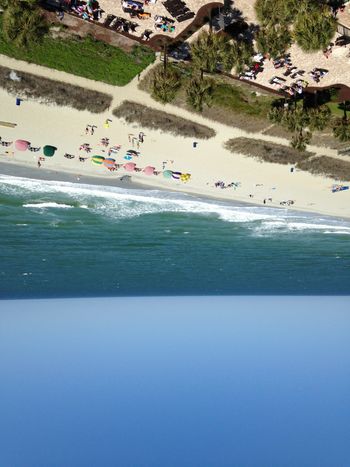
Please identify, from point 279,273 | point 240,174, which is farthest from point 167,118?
point 279,273

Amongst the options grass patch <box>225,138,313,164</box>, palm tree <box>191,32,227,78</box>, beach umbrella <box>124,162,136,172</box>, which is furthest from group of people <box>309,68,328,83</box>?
beach umbrella <box>124,162,136,172</box>

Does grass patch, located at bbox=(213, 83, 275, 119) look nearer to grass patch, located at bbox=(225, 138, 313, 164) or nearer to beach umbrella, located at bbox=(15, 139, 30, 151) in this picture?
grass patch, located at bbox=(225, 138, 313, 164)

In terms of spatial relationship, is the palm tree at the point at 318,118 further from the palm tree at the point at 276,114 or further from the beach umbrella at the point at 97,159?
the beach umbrella at the point at 97,159

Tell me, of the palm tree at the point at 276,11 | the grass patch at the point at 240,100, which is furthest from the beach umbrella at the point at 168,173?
the palm tree at the point at 276,11

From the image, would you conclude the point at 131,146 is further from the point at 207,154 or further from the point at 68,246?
the point at 68,246

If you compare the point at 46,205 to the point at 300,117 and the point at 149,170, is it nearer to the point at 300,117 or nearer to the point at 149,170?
the point at 149,170
